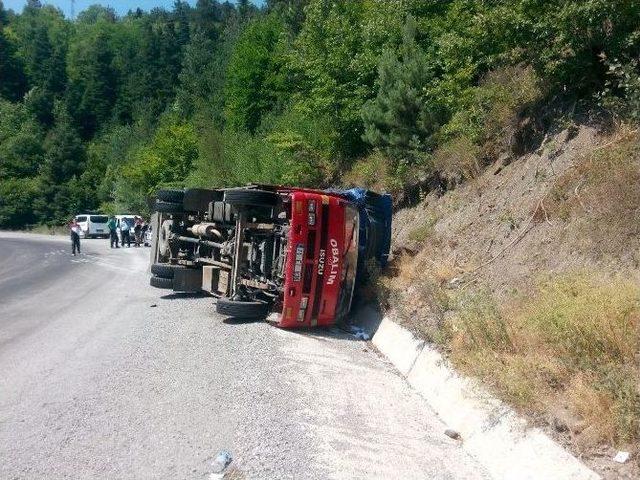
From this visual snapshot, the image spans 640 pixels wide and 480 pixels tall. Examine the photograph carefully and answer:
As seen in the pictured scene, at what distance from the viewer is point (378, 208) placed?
11672mm

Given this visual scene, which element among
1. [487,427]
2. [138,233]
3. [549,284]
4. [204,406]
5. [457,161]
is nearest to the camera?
[487,427]

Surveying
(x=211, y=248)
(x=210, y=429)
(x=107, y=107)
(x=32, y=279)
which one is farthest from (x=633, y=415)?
(x=107, y=107)

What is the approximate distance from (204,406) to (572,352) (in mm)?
3145

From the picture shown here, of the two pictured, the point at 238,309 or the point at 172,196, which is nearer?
the point at 238,309

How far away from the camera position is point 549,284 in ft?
20.9

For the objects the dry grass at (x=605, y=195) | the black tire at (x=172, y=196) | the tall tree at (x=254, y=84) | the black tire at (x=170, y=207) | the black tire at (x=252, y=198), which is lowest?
the black tire at (x=170, y=207)

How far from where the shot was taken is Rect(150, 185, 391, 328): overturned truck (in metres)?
8.88

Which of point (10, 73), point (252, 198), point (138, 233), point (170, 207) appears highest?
point (10, 73)

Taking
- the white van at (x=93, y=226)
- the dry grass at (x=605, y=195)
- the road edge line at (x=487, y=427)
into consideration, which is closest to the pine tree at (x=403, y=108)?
the dry grass at (x=605, y=195)

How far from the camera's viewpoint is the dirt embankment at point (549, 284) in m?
4.46

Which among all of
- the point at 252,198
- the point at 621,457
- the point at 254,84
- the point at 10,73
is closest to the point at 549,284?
the point at 621,457

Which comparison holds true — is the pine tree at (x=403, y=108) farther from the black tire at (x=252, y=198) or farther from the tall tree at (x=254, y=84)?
the tall tree at (x=254, y=84)

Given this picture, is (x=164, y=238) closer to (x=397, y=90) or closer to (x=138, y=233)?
(x=397, y=90)

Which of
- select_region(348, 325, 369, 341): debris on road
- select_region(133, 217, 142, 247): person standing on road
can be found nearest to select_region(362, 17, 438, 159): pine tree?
select_region(348, 325, 369, 341): debris on road
